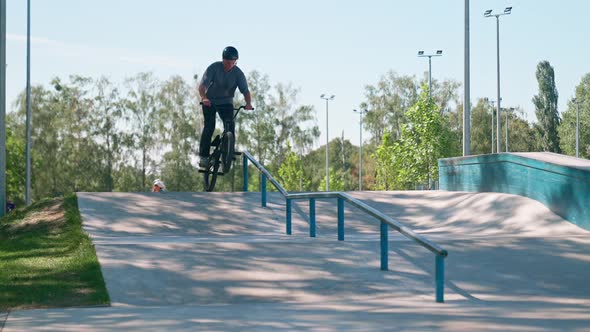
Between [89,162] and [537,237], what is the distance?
169 ft

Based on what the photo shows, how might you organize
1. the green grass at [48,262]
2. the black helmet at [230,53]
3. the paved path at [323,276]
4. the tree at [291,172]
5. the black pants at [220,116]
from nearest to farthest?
the paved path at [323,276] < the green grass at [48,262] < the black helmet at [230,53] < the black pants at [220,116] < the tree at [291,172]

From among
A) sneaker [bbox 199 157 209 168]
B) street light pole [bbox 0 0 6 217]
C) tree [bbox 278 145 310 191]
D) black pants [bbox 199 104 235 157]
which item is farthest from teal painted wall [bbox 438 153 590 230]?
tree [bbox 278 145 310 191]

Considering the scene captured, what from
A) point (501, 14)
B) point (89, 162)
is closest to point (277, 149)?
point (89, 162)

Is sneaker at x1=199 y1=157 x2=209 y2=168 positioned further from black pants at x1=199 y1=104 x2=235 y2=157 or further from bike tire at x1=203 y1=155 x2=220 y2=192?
black pants at x1=199 y1=104 x2=235 y2=157

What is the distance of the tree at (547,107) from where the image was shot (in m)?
95.6

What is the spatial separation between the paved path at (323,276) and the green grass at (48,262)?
205mm

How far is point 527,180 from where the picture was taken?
14484 millimetres

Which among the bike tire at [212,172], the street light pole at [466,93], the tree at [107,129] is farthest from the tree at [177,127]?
the bike tire at [212,172]

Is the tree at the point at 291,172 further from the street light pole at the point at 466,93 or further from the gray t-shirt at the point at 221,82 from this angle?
the gray t-shirt at the point at 221,82

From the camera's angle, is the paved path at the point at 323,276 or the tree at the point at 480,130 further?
the tree at the point at 480,130

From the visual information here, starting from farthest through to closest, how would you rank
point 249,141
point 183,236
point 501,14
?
1. point 249,141
2. point 501,14
3. point 183,236

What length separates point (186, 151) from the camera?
6116 cm

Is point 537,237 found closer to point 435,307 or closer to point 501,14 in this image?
point 435,307

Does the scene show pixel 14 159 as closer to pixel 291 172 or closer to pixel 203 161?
pixel 291 172
